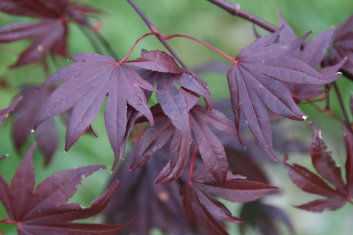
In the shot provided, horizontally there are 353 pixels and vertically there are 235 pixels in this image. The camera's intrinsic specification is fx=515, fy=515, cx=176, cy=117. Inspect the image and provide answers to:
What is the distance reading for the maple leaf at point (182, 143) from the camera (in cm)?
70

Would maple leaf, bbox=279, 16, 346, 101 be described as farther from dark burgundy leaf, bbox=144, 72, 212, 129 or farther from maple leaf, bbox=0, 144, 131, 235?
maple leaf, bbox=0, 144, 131, 235

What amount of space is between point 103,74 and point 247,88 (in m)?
0.20

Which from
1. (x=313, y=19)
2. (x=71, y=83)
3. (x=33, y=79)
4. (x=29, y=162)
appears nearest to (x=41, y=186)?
(x=29, y=162)

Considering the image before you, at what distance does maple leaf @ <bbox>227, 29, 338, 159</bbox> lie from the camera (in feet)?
2.32

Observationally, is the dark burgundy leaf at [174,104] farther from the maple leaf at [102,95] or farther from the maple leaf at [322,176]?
the maple leaf at [322,176]

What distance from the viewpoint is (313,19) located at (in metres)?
2.30

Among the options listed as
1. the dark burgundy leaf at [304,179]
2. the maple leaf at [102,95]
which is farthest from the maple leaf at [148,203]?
the maple leaf at [102,95]

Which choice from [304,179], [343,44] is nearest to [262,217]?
[304,179]

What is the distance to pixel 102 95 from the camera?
68 cm

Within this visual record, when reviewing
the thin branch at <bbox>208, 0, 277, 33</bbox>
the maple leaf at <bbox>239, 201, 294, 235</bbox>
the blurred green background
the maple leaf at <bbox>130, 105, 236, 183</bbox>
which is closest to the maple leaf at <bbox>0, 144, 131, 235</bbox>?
the maple leaf at <bbox>130, 105, 236, 183</bbox>

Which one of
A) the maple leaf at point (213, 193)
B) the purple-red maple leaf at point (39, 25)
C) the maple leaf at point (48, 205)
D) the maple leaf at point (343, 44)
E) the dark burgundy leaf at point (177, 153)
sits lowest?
the maple leaf at point (213, 193)

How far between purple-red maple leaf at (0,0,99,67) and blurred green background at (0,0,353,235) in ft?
1.93

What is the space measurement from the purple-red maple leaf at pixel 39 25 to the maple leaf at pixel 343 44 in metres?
0.51

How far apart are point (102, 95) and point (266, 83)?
0.23 m
